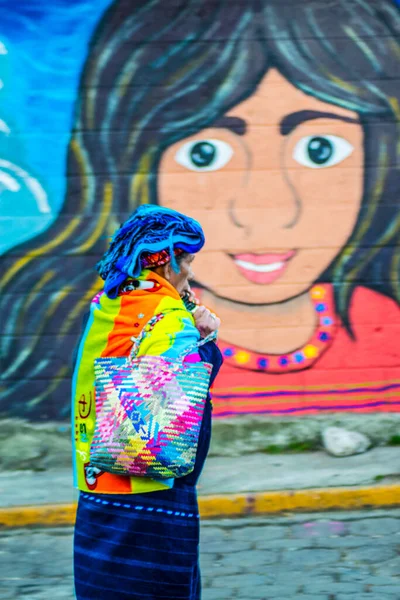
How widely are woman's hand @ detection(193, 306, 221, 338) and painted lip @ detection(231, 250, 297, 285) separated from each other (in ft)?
13.1

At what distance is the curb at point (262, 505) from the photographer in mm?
6043

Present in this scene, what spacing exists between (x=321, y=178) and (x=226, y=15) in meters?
1.27

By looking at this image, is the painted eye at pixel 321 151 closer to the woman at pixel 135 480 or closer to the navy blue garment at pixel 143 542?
the woman at pixel 135 480

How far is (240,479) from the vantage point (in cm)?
648

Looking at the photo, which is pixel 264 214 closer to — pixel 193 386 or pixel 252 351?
pixel 252 351

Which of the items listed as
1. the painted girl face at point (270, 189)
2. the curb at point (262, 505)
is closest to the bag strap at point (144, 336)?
the curb at point (262, 505)

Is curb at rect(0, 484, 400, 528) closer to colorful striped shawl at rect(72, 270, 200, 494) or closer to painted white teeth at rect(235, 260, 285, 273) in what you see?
painted white teeth at rect(235, 260, 285, 273)

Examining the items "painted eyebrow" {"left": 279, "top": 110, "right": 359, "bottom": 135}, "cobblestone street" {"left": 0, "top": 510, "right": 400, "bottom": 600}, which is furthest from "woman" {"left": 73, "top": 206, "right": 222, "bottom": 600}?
"painted eyebrow" {"left": 279, "top": 110, "right": 359, "bottom": 135}

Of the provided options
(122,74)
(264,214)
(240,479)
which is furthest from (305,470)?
(122,74)

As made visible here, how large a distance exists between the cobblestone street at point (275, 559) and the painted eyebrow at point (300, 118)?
2.60m

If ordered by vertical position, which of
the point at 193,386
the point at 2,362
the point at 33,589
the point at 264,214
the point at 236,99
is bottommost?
the point at 33,589

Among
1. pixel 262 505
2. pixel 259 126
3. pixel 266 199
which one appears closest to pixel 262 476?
pixel 262 505

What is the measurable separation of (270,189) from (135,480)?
438 cm

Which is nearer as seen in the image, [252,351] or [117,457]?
[117,457]
